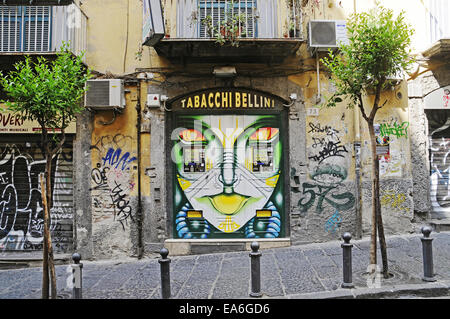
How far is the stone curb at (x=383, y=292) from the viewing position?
4.73m

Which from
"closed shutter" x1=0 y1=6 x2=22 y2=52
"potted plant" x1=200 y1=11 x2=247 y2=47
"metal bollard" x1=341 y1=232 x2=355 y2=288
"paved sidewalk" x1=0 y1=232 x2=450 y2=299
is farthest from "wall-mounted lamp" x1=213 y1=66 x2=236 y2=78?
"closed shutter" x1=0 y1=6 x2=22 y2=52

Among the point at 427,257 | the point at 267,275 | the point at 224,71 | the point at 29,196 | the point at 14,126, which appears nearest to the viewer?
the point at 427,257

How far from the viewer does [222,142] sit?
793cm

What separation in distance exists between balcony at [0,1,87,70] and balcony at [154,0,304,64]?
2.02m

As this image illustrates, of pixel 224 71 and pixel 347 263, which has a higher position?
pixel 224 71

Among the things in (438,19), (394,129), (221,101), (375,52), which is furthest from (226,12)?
(438,19)

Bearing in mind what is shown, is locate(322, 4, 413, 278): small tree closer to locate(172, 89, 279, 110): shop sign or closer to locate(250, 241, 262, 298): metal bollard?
locate(250, 241, 262, 298): metal bollard

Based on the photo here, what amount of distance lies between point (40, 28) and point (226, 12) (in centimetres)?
441

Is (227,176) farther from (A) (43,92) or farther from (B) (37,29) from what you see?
(B) (37,29)

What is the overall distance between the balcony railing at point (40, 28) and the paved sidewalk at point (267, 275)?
5.08 meters

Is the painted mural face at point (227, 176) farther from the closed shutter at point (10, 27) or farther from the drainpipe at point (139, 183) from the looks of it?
the closed shutter at point (10, 27)

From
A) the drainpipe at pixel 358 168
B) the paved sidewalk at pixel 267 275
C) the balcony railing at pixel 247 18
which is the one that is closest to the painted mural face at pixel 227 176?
the paved sidewalk at pixel 267 275

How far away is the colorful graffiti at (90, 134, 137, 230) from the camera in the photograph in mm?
7691

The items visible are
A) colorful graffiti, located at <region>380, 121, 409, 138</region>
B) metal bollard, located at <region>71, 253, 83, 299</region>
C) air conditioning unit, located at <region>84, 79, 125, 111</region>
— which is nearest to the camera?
metal bollard, located at <region>71, 253, 83, 299</region>
